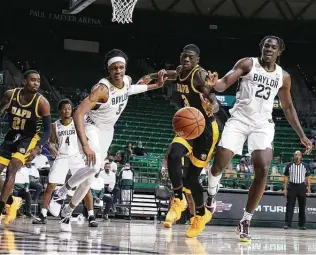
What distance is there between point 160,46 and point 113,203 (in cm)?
1623

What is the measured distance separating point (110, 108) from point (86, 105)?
67cm

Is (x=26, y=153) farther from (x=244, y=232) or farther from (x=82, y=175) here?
(x=244, y=232)

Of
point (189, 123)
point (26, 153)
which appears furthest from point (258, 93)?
point (26, 153)

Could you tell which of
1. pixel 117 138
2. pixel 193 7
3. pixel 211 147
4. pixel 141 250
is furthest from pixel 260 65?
pixel 193 7

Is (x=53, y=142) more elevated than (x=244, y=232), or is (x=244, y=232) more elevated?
(x=53, y=142)

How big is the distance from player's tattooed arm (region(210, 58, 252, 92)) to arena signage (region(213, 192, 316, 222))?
9.43 m

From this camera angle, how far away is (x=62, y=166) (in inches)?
466

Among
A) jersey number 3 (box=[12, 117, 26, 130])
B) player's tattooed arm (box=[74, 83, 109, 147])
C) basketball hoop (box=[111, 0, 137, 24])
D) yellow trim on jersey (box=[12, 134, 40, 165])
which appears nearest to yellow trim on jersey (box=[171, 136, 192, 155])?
player's tattooed arm (box=[74, 83, 109, 147])

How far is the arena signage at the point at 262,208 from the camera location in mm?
16875

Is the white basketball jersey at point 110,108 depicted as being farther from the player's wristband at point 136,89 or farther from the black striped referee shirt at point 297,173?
the black striped referee shirt at point 297,173

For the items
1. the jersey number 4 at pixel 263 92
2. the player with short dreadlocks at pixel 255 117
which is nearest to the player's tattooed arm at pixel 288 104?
the player with short dreadlocks at pixel 255 117

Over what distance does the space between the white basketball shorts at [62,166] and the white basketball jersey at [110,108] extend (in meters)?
3.04

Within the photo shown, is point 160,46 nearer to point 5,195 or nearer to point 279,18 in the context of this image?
point 279,18

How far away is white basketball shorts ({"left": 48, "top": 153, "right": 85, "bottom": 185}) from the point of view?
1165 centimetres
